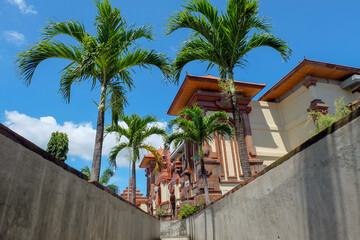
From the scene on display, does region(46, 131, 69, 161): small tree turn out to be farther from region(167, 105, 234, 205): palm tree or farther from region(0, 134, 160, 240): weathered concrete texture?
region(0, 134, 160, 240): weathered concrete texture

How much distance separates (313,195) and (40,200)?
9.26 feet

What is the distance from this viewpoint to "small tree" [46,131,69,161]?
20.1 meters

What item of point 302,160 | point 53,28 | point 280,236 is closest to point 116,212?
point 280,236

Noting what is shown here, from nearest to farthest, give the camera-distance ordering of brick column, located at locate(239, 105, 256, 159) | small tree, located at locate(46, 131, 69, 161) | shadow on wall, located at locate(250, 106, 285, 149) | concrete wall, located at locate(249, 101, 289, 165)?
1. brick column, located at locate(239, 105, 256, 159)
2. concrete wall, located at locate(249, 101, 289, 165)
3. shadow on wall, located at locate(250, 106, 285, 149)
4. small tree, located at locate(46, 131, 69, 161)

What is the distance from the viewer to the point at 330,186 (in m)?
2.53

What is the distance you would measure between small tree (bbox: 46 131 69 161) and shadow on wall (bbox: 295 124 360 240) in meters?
20.6

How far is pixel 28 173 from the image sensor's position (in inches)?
81.9

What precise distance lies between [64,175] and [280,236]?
2938 mm

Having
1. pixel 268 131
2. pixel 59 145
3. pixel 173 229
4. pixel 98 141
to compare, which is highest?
pixel 268 131

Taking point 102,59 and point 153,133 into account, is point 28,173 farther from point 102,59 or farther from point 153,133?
point 153,133

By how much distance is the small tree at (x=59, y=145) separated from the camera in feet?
66.0

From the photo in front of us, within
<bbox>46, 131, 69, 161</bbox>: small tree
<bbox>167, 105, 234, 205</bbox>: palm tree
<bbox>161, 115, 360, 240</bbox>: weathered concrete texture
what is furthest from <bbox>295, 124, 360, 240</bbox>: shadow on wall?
<bbox>46, 131, 69, 161</bbox>: small tree

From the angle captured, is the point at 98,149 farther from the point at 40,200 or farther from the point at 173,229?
the point at 173,229

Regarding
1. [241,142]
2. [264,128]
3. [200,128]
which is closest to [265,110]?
[264,128]
